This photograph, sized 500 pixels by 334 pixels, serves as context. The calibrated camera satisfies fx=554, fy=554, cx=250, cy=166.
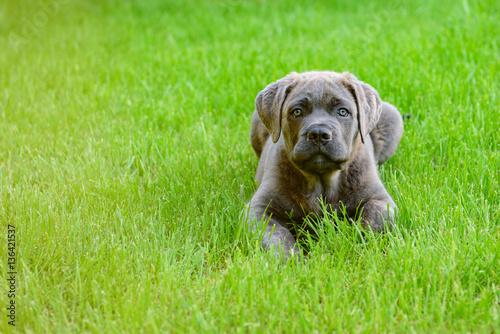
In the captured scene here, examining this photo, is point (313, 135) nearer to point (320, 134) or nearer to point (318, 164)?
point (320, 134)

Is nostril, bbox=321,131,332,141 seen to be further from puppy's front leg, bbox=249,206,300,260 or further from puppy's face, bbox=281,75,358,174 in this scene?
puppy's front leg, bbox=249,206,300,260

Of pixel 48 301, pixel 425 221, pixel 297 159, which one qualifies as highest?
pixel 297 159

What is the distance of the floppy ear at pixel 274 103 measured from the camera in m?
4.12

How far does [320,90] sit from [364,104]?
0.35 m

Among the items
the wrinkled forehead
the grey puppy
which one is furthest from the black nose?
the wrinkled forehead

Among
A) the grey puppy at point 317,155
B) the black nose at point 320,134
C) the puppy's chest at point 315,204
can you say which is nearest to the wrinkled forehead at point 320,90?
the grey puppy at point 317,155

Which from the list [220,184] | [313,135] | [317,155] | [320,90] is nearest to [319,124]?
[313,135]

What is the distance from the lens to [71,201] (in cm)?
431

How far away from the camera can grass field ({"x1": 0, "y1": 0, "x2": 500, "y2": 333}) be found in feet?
9.49

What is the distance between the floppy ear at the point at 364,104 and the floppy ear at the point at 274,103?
0.45m

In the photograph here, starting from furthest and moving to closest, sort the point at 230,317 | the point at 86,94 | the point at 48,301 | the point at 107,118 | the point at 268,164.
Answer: the point at 86,94
the point at 107,118
the point at 268,164
the point at 48,301
the point at 230,317

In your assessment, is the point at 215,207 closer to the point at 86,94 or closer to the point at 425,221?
the point at 425,221

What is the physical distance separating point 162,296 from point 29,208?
5.40ft

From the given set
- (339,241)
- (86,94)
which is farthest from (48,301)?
(86,94)
